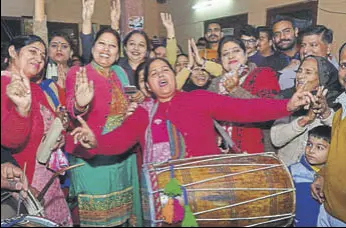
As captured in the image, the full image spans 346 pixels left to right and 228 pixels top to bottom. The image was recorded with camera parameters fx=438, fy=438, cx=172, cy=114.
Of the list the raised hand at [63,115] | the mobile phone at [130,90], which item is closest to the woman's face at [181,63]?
the mobile phone at [130,90]

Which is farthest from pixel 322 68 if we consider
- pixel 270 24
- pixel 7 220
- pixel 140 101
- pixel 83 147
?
pixel 7 220

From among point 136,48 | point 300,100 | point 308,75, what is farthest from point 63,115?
point 308,75

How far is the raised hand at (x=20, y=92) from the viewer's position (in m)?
1.56

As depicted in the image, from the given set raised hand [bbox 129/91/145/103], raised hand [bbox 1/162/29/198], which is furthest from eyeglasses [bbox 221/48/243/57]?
raised hand [bbox 1/162/29/198]

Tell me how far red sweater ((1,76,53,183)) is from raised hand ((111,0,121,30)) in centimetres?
43

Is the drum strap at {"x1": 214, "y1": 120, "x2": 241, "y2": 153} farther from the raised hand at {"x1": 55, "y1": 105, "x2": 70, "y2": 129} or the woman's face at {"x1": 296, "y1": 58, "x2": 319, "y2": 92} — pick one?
the raised hand at {"x1": 55, "y1": 105, "x2": 70, "y2": 129}

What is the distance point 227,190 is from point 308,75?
74cm

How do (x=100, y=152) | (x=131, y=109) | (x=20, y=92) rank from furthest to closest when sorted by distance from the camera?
1. (x=131, y=109)
2. (x=100, y=152)
3. (x=20, y=92)

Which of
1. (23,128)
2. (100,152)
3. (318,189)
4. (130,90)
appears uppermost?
(130,90)

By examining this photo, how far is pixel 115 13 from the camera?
6.31 ft

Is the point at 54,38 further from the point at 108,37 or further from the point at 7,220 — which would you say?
the point at 7,220

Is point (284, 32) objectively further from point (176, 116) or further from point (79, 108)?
point (79, 108)

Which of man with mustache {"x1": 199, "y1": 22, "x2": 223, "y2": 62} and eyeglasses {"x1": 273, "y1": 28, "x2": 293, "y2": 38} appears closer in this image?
man with mustache {"x1": 199, "y1": 22, "x2": 223, "y2": 62}

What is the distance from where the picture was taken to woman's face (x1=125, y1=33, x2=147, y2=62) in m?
1.92
